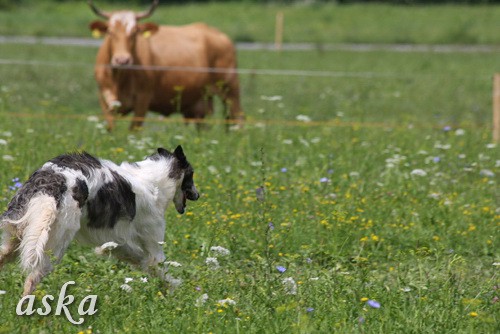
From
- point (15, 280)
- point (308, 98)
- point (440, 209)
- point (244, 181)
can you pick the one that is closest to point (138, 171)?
point (15, 280)

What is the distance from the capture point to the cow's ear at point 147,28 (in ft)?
43.2

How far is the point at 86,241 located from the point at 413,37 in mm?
29340

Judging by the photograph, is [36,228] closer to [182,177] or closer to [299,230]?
[182,177]

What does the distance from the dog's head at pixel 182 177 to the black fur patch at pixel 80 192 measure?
1.04m

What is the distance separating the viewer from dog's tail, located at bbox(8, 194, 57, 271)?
18.3 ft

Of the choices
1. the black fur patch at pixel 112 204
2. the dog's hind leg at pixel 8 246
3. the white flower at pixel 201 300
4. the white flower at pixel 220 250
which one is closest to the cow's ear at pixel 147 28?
the black fur patch at pixel 112 204

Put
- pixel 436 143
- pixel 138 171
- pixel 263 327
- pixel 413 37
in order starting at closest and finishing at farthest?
1. pixel 263 327
2. pixel 138 171
3. pixel 436 143
4. pixel 413 37

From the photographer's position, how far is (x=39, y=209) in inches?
222

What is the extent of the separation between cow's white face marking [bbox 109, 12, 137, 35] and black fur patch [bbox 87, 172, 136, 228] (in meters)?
6.72

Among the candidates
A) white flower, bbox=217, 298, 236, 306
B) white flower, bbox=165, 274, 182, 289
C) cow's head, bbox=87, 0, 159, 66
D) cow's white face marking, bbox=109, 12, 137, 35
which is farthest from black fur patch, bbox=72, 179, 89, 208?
cow's white face marking, bbox=109, 12, 137, 35

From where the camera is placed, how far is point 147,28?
13305mm

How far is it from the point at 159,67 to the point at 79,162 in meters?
6.60

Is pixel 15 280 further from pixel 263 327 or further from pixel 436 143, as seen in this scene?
pixel 436 143

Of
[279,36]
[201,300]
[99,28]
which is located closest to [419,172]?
[201,300]
